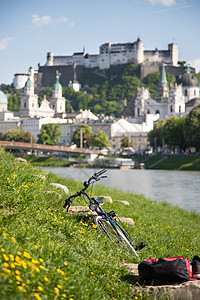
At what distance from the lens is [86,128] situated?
106m

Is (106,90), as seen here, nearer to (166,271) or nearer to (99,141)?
(99,141)

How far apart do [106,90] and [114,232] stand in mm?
151586

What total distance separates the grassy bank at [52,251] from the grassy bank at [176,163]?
5054 cm

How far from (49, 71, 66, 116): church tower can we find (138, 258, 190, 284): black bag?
471 feet

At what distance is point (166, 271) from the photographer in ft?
19.4

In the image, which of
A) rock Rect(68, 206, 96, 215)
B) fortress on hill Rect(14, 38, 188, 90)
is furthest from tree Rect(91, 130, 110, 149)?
rock Rect(68, 206, 96, 215)

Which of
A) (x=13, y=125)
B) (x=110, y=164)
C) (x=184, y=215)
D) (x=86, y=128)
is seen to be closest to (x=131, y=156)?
(x=110, y=164)

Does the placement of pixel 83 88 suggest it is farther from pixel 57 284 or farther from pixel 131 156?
pixel 57 284

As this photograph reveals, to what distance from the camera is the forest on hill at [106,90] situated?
152 meters

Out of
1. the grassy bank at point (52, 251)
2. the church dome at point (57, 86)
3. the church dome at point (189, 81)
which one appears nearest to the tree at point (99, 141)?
the church dome at point (189, 81)

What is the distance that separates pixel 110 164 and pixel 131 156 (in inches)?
481

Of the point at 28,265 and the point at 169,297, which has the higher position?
the point at 28,265

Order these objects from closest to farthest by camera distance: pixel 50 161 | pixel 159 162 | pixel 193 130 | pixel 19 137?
pixel 193 130
pixel 159 162
pixel 50 161
pixel 19 137

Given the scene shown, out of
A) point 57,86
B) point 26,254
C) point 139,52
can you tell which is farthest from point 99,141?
point 26,254
